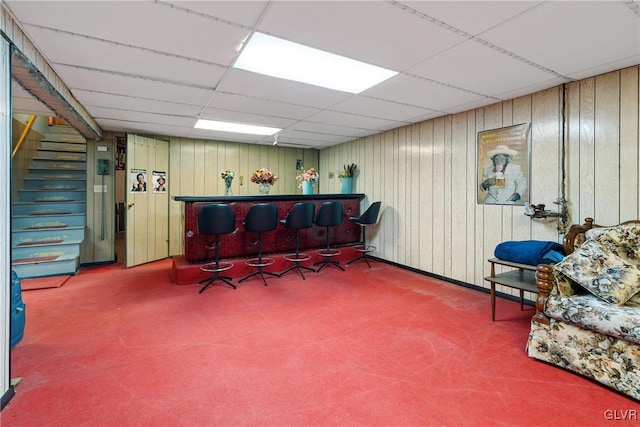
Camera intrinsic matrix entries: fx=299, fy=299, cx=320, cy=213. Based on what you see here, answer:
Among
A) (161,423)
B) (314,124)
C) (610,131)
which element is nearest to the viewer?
(161,423)

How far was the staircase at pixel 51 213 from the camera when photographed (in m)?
4.49

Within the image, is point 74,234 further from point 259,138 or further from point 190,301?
point 259,138

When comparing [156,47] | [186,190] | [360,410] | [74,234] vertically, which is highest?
[156,47]

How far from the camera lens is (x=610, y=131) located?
278 centimetres

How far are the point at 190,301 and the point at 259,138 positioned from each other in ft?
11.8

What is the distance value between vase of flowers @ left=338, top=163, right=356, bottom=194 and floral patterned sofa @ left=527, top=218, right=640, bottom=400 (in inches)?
160

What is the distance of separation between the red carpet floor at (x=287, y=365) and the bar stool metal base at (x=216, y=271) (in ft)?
1.11

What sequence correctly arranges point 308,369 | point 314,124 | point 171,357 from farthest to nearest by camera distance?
point 314,124 → point 171,357 → point 308,369

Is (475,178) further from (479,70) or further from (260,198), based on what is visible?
(260,198)

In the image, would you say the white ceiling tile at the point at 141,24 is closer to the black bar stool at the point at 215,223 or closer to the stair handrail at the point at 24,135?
the black bar stool at the point at 215,223

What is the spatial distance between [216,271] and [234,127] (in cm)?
252

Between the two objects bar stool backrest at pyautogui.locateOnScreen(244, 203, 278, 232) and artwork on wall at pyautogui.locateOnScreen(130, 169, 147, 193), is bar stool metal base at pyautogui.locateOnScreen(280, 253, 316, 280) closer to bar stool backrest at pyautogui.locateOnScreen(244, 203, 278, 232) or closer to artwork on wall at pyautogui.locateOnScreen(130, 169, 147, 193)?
bar stool backrest at pyautogui.locateOnScreen(244, 203, 278, 232)

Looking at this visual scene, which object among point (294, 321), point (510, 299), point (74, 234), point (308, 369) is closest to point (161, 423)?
point (308, 369)

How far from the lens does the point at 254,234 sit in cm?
477
